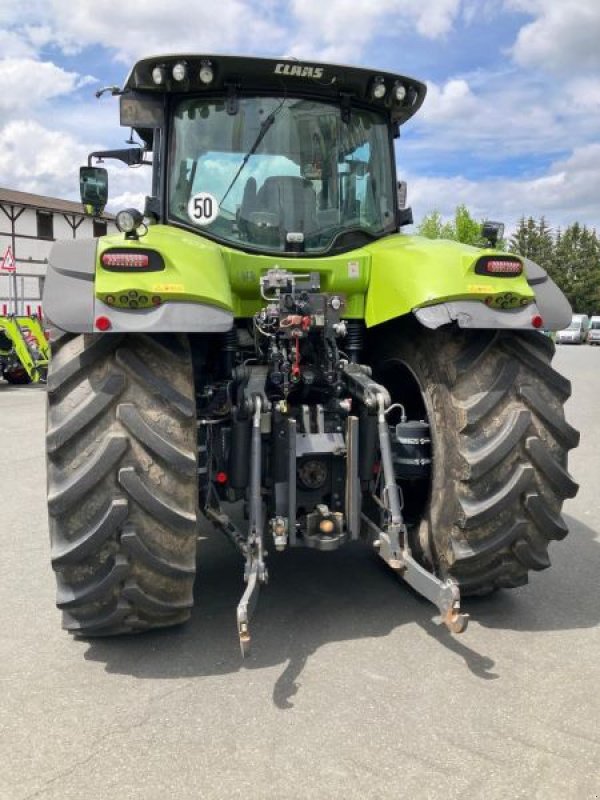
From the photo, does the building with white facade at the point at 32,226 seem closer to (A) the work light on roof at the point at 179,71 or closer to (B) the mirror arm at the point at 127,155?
(B) the mirror arm at the point at 127,155

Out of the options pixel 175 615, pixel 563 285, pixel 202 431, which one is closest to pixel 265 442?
pixel 202 431

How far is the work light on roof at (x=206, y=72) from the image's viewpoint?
404 centimetres

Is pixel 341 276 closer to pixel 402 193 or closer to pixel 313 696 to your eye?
pixel 402 193

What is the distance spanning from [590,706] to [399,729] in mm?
822

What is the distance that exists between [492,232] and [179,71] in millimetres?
1928

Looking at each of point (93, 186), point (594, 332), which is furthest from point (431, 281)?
point (594, 332)

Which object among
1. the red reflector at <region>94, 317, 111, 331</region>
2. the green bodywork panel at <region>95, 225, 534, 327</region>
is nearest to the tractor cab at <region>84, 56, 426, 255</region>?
the green bodywork panel at <region>95, 225, 534, 327</region>

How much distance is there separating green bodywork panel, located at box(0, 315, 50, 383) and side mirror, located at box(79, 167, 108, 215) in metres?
12.0

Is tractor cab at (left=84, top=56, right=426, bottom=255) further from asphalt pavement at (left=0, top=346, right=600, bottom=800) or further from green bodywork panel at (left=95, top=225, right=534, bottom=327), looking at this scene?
asphalt pavement at (left=0, top=346, right=600, bottom=800)

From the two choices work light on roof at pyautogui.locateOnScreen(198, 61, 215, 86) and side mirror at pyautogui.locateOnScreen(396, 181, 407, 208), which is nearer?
work light on roof at pyautogui.locateOnScreen(198, 61, 215, 86)

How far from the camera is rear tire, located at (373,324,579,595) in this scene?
11.7 feet

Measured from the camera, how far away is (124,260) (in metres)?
3.21

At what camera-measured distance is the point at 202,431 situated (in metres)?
3.76

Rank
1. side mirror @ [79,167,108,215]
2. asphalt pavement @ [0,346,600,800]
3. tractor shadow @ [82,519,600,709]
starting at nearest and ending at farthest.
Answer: asphalt pavement @ [0,346,600,800], tractor shadow @ [82,519,600,709], side mirror @ [79,167,108,215]
